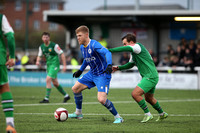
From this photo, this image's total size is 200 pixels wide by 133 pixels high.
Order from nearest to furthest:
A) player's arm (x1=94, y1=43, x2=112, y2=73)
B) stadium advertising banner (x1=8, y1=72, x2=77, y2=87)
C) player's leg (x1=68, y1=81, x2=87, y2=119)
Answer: player's arm (x1=94, y1=43, x2=112, y2=73), player's leg (x1=68, y1=81, x2=87, y2=119), stadium advertising banner (x1=8, y1=72, x2=77, y2=87)

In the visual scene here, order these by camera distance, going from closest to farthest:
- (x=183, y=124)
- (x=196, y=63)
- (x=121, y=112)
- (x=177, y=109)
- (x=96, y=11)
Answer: (x=183, y=124), (x=121, y=112), (x=177, y=109), (x=196, y=63), (x=96, y=11)

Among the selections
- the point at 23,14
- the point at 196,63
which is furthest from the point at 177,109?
the point at 23,14

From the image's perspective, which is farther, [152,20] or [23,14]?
[23,14]

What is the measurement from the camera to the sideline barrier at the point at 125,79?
755 inches

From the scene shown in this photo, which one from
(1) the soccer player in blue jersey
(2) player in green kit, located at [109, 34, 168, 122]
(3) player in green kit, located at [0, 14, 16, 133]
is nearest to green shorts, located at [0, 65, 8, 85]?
(3) player in green kit, located at [0, 14, 16, 133]

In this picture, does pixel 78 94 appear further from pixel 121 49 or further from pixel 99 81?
pixel 121 49

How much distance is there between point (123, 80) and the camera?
20.5 meters

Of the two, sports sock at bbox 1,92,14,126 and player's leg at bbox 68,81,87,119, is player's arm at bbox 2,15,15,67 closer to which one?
sports sock at bbox 1,92,14,126

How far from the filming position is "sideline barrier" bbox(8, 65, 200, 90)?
19.2 meters

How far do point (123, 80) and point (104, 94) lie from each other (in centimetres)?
1294

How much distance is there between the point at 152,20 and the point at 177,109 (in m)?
15.8

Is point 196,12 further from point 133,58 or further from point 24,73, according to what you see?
point 133,58

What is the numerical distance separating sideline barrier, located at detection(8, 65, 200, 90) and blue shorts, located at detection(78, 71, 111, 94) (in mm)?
11905

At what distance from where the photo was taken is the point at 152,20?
2548 cm
